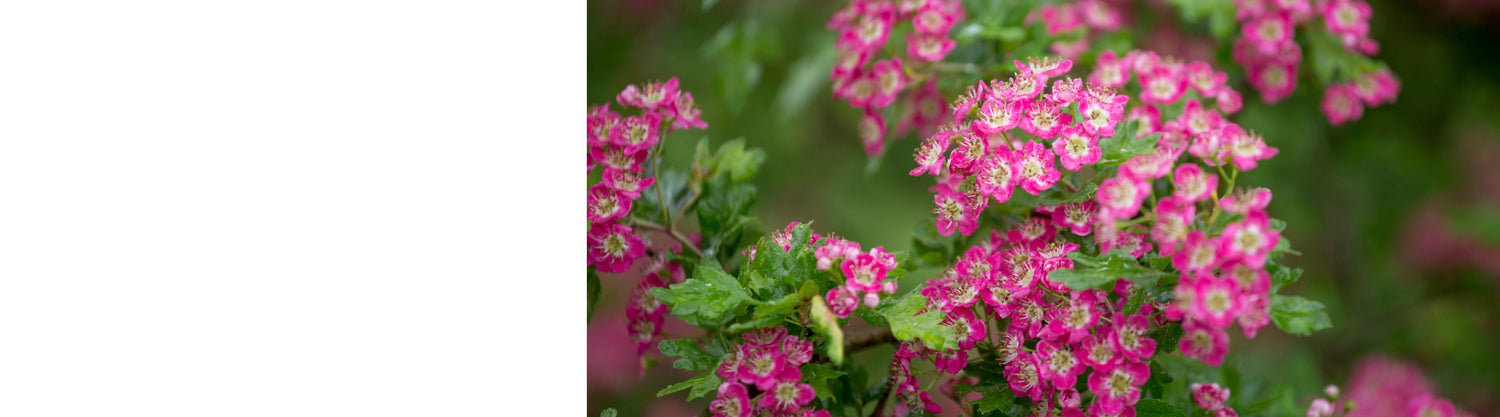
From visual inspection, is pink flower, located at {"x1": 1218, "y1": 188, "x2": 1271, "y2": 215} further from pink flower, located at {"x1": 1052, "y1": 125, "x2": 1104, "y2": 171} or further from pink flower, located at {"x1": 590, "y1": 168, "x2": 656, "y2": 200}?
pink flower, located at {"x1": 590, "y1": 168, "x2": 656, "y2": 200}

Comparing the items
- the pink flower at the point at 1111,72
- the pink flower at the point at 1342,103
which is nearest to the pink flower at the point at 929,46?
the pink flower at the point at 1111,72

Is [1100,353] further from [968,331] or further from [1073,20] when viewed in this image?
[1073,20]

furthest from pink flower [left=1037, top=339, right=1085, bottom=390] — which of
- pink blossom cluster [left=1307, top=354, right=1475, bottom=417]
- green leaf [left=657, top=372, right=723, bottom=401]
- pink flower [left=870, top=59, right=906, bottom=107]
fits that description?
pink blossom cluster [left=1307, top=354, right=1475, bottom=417]

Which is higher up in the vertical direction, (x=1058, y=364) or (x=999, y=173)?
(x=999, y=173)
